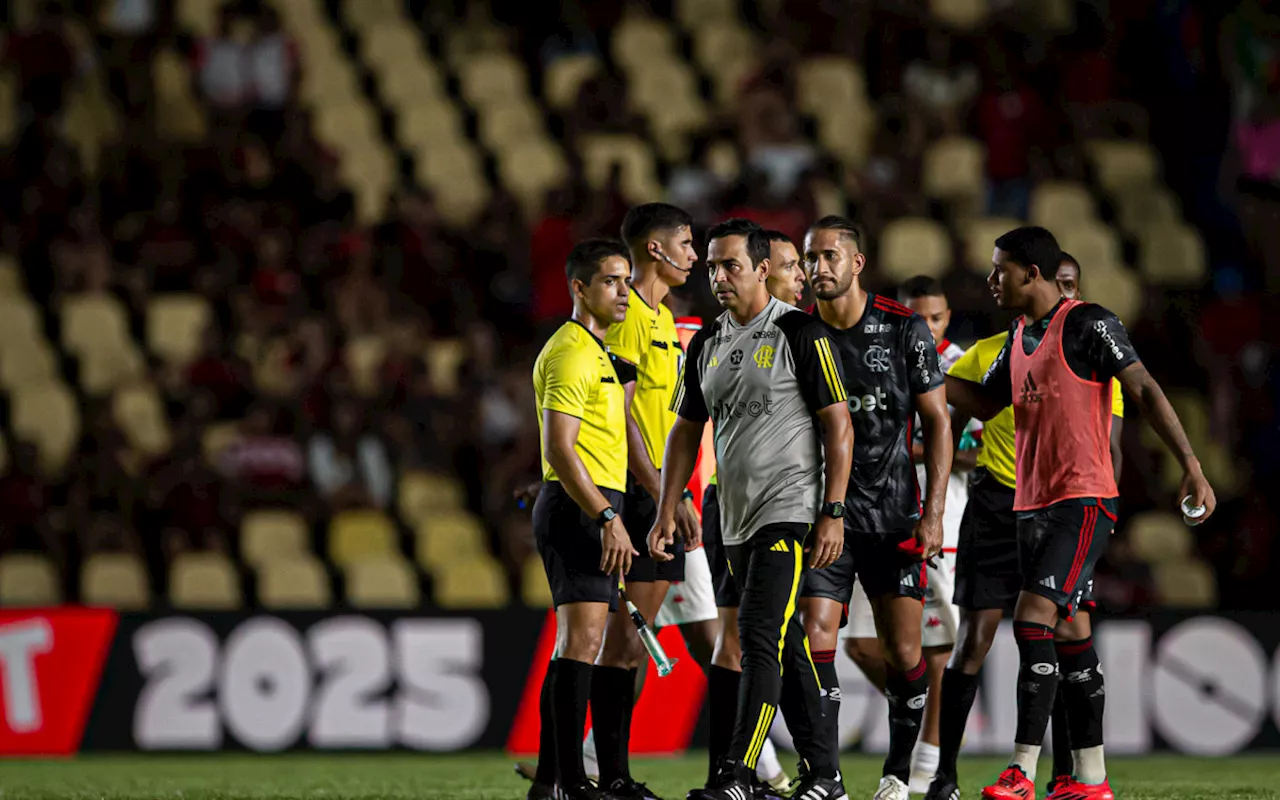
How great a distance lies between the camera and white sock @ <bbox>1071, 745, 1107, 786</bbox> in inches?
288

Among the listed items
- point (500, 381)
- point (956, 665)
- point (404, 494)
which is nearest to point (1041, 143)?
point (500, 381)

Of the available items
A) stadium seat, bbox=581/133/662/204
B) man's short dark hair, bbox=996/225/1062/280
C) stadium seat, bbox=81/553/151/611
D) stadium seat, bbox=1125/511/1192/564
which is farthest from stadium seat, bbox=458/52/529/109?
man's short dark hair, bbox=996/225/1062/280

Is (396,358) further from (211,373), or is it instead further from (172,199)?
(172,199)

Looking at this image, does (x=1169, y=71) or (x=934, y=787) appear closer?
(x=934, y=787)

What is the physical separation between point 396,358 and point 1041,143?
6.46 m

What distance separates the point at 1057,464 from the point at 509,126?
36.7ft

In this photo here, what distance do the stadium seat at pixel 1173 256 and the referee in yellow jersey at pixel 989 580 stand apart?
7827 mm

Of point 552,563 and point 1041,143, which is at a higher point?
point 1041,143

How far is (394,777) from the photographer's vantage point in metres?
10.1

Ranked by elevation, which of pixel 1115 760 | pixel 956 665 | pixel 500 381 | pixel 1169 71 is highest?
pixel 1169 71

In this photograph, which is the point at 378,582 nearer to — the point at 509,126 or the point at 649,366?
the point at 649,366

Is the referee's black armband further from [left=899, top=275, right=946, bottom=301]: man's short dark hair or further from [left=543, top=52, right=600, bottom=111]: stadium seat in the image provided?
[left=543, top=52, right=600, bottom=111]: stadium seat

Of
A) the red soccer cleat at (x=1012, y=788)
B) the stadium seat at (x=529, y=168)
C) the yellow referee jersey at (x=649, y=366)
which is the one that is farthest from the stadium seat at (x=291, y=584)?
the red soccer cleat at (x=1012, y=788)

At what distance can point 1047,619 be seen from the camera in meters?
7.27
